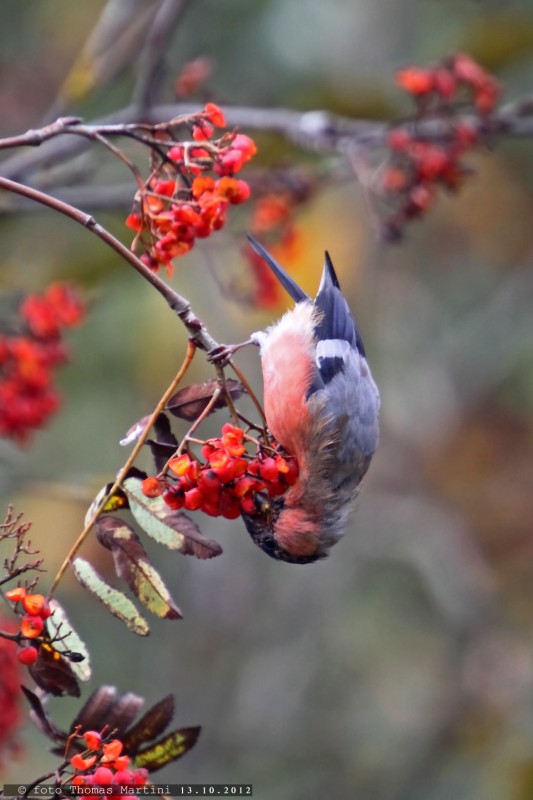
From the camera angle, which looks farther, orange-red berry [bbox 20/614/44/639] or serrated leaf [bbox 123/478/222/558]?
serrated leaf [bbox 123/478/222/558]

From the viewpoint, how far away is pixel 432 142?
4.55 metres

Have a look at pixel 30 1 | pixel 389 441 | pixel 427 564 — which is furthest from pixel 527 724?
pixel 30 1

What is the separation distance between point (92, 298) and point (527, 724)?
447 cm

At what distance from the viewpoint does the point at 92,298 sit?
14.7 ft

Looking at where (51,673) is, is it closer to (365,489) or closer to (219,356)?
(219,356)

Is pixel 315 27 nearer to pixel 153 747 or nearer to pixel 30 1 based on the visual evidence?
pixel 30 1

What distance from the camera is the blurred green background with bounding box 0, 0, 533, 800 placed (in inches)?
319

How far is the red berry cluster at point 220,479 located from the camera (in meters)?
2.41

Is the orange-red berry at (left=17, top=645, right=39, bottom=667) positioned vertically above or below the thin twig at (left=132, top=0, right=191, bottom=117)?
below

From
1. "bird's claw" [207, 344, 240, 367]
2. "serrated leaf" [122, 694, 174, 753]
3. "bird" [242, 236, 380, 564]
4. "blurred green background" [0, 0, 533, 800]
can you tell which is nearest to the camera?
"serrated leaf" [122, 694, 174, 753]

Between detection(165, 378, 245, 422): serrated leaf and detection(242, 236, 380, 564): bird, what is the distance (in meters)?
0.70

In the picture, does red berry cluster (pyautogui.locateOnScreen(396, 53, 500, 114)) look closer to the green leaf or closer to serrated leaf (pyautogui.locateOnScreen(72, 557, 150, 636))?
the green leaf

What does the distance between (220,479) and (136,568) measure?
329mm

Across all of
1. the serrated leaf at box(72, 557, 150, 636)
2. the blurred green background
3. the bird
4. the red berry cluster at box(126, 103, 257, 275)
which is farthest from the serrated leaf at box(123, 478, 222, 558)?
the blurred green background
